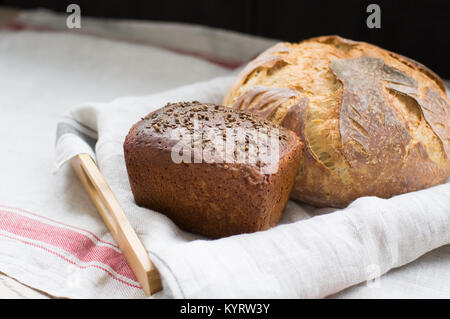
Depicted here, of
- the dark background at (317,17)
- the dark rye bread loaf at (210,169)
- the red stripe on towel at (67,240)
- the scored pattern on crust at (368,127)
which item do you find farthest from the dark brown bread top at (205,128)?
the dark background at (317,17)

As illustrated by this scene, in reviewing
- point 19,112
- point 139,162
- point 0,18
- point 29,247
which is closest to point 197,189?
point 139,162

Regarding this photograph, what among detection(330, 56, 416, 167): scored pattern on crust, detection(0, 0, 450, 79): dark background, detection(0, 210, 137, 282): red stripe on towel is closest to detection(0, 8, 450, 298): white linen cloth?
detection(0, 210, 137, 282): red stripe on towel

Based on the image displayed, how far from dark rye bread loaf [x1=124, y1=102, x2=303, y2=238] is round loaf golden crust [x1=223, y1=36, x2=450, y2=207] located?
0.22ft

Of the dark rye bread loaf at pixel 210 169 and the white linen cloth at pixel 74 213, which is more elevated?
the dark rye bread loaf at pixel 210 169

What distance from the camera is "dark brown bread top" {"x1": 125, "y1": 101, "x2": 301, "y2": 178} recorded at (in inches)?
34.3

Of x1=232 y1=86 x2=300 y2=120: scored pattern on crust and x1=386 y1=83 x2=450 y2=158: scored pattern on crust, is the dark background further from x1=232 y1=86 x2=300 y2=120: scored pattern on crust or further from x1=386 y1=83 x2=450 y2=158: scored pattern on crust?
x1=232 y1=86 x2=300 y2=120: scored pattern on crust

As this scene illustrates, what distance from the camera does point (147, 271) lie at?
30.9 inches

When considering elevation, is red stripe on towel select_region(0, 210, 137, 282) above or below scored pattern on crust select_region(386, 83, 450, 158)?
below

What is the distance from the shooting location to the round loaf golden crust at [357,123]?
3.16 feet

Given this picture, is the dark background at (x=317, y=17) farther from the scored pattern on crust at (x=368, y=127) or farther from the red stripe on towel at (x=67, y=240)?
the red stripe on towel at (x=67, y=240)

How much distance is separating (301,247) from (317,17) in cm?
122
